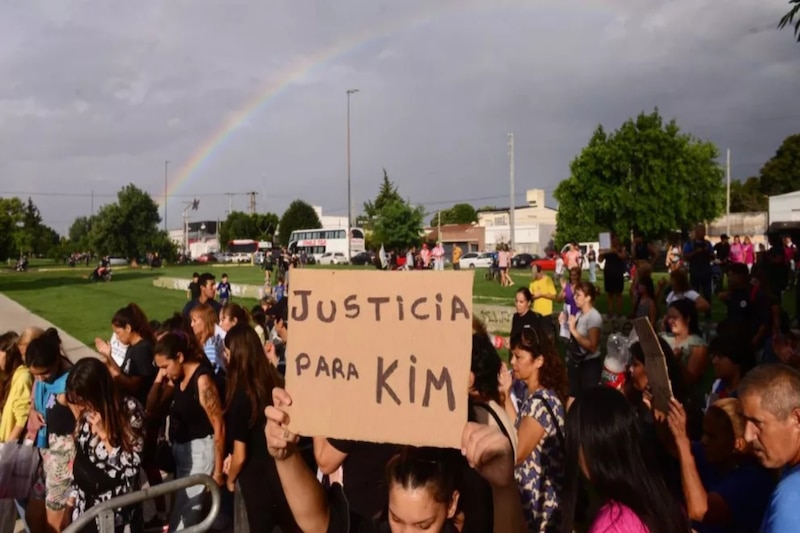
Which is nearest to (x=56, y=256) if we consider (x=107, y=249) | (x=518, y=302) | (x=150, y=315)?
(x=107, y=249)

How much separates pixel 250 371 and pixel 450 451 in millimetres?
2070

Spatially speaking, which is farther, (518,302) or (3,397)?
(518,302)

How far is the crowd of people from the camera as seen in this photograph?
7.54 ft

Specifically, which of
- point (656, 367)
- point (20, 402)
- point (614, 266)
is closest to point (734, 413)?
point (656, 367)

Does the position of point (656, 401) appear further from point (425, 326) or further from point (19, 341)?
point (19, 341)

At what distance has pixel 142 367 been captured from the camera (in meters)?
5.75

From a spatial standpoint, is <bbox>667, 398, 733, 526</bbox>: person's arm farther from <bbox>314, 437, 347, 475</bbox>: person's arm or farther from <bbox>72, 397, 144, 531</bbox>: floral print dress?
<bbox>72, 397, 144, 531</bbox>: floral print dress

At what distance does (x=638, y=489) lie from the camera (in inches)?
91.9

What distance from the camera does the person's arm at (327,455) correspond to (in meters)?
2.89

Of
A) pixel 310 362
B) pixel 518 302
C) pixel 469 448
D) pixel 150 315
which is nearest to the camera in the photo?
pixel 469 448

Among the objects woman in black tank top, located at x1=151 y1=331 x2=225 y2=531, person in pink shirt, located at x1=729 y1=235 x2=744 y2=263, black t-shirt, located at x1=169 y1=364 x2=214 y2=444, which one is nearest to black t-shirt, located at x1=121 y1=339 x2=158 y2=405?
woman in black tank top, located at x1=151 y1=331 x2=225 y2=531

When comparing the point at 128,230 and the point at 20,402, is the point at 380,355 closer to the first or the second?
the point at 20,402

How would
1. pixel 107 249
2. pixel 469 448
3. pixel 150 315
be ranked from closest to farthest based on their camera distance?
1. pixel 469 448
2. pixel 150 315
3. pixel 107 249

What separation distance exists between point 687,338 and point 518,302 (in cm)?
246
